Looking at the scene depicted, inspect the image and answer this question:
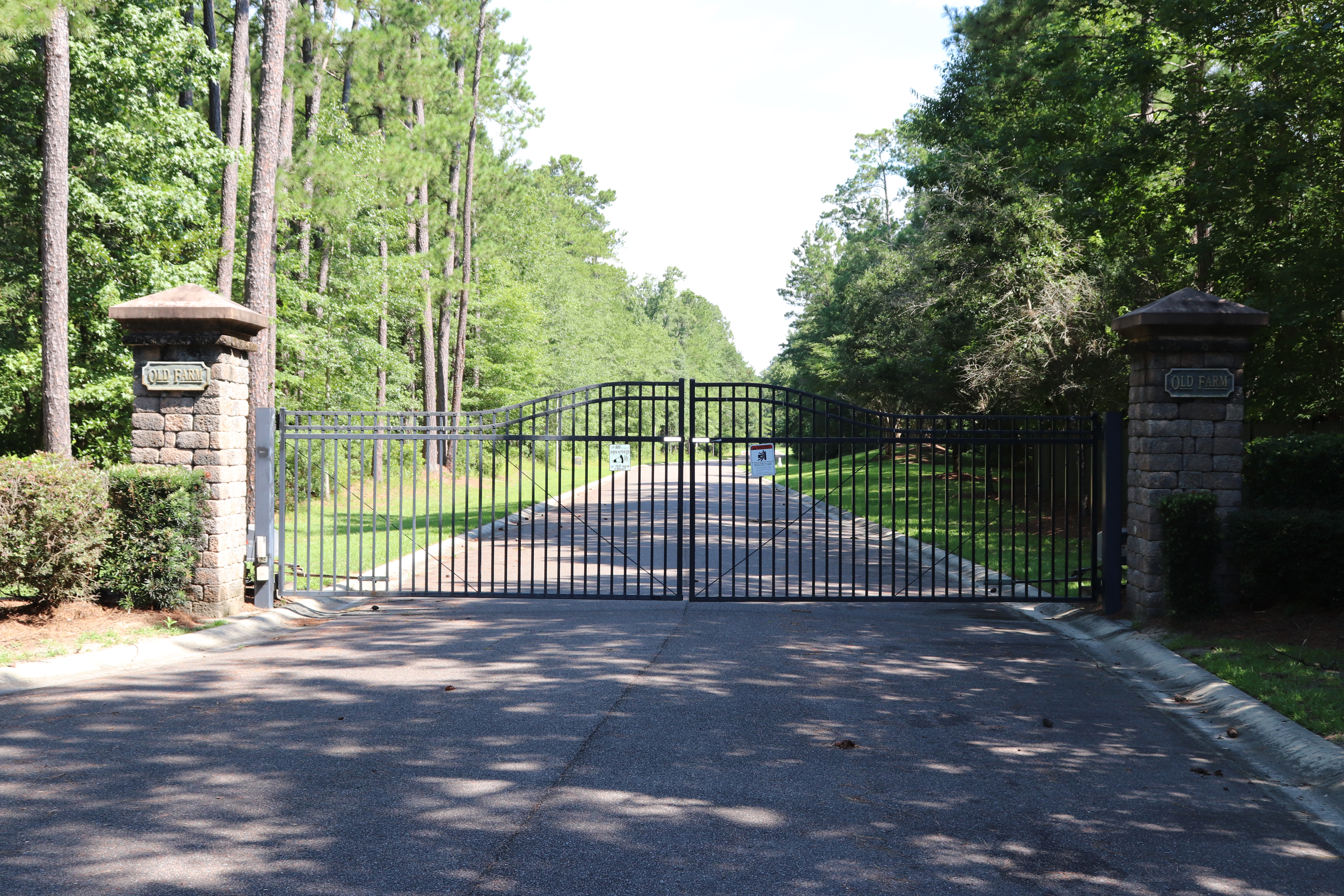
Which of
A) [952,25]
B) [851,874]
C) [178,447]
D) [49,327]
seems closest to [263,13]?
[49,327]

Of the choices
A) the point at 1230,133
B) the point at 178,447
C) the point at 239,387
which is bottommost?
the point at 178,447

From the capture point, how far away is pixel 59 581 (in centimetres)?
886

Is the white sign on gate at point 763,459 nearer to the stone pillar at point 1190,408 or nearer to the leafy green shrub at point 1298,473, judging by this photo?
the stone pillar at point 1190,408

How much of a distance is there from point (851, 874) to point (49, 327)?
1459 cm

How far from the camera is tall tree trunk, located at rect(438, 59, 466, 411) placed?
1221 inches

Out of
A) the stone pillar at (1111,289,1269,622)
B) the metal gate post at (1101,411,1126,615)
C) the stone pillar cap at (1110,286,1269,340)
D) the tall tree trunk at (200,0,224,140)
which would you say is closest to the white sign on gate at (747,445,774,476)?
the metal gate post at (1101,411,1126,615)

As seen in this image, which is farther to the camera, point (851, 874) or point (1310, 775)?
point (1310, 775)

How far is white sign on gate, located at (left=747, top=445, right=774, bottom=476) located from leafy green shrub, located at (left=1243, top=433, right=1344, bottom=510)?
485 cm

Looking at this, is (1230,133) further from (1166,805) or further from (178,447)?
(178,447)

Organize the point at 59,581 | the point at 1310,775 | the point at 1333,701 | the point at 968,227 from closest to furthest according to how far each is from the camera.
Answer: the point at 1310,775, the point at 1333,701, the point at 59,581, the point at 968,227

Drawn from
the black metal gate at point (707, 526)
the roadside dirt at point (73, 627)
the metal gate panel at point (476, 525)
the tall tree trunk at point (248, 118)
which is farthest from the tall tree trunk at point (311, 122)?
the roadside dirt at point (73, 627)

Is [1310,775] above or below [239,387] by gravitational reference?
below

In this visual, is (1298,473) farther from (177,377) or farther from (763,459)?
(177,377)

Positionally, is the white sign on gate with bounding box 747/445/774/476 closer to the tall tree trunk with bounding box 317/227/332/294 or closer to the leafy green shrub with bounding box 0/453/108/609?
the leafy green shrub with bounding box 0/453/108/609
